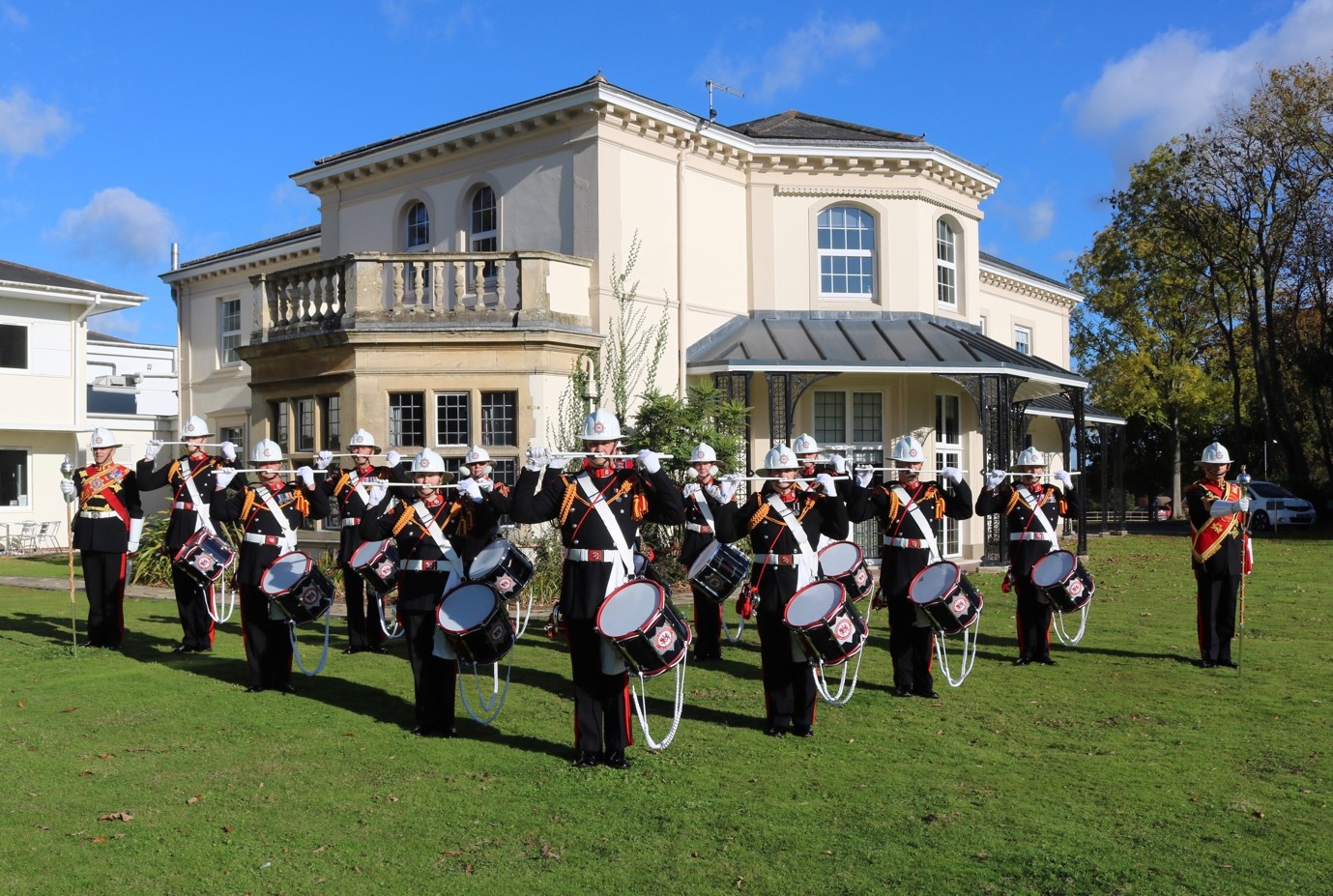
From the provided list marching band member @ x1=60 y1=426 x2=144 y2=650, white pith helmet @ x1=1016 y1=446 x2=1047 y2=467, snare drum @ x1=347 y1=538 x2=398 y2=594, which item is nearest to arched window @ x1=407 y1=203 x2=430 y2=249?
marching band member @ x1=60 y1=426 x2=144 y2=650

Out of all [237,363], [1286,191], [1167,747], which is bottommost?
[1167,747]

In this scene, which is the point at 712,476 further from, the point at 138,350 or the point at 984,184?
the point at 138,350

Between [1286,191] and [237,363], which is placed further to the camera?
[1286,191]

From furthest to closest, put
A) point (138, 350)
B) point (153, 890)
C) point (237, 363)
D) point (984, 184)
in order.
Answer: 1. point (138, 350)
2. point (237, 363)
3. point (984, 184)
4. point (153, 890)

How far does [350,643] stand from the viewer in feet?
41.5

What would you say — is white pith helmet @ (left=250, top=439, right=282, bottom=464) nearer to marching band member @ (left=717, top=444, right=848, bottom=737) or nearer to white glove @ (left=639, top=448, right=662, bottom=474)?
marching band member @ (left=717, top=444, right=848, bottom=737)

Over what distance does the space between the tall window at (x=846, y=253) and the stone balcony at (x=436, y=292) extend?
18.1 feet

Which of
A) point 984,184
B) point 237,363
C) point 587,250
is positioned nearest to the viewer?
point 587,250

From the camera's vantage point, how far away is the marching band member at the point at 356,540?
485 inches

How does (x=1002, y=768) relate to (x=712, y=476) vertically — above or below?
below

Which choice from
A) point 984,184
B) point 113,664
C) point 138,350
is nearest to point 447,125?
point 984,184

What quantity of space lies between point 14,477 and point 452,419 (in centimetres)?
1527

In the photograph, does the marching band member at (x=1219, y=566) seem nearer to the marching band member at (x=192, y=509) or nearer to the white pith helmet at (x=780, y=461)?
the white pith helmet at (x=780, y=461)

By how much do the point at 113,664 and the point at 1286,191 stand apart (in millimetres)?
36059
